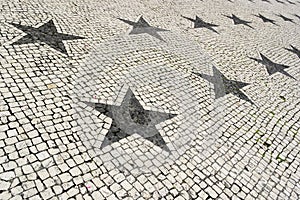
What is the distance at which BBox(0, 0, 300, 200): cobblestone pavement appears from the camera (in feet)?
13.1

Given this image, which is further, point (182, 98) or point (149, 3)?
point (149, 3)

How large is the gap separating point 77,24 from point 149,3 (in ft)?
13.7

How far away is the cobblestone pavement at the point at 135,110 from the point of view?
3.99 meters

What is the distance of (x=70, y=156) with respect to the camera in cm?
408

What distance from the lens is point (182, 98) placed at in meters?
6.05

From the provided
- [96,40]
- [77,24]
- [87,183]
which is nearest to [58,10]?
[77,24]

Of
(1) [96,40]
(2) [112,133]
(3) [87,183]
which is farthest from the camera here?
(1) [96,40]

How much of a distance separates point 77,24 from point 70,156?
194 inches

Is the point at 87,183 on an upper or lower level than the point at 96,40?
lower

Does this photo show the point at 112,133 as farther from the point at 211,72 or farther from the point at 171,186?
the point at 211,72

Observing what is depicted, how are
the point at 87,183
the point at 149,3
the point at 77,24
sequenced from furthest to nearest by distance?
the point at 149,3, the point at 77,24, the point at 87,183

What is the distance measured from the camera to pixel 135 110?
17.3 ft

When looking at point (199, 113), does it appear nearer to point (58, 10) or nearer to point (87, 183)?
point (87, 183)

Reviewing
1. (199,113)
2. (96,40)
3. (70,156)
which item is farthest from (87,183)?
(96,40)
